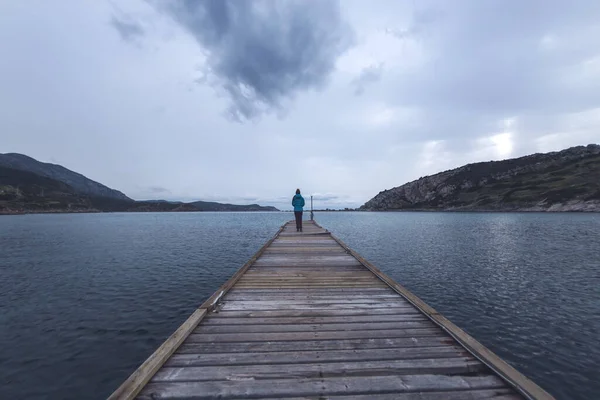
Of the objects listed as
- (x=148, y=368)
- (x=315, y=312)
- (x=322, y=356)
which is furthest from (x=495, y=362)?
(x=148, y=368)

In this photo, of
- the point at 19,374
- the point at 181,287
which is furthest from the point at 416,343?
the point at 181,287

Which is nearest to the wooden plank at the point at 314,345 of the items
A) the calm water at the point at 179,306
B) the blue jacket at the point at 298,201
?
the calm water at the point at 179,306

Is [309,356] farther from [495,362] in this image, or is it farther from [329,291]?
[329,291]

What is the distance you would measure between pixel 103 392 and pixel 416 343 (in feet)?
23.8

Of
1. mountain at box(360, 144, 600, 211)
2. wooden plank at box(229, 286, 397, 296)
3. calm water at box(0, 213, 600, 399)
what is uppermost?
mountain at box(360, 144, 600, 211)

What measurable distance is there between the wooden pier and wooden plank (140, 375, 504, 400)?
0.01 metres

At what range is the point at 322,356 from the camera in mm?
4500

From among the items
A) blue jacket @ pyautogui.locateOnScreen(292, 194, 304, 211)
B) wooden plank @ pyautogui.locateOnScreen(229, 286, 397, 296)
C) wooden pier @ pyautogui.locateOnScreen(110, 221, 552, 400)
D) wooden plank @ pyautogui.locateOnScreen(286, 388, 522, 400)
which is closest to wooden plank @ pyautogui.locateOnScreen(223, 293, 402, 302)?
wooden pier @ pyautogui.locateOnScreen(110, 221, 552, 400)

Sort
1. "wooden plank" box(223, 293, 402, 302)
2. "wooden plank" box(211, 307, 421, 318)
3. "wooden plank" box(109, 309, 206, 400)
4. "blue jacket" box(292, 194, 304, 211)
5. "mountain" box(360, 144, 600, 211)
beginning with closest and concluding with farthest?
"wooden plank" box(109, 309, 206, 400)
"wooden plank" box(211, 307, 421, 318)
"wooden plank" box(223, 293, 402, 302)
"blue jacket" box(292, 194, 304, 211)
"mountain" box(360, 144, 600, 211)

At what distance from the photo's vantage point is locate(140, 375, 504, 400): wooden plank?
360 cm

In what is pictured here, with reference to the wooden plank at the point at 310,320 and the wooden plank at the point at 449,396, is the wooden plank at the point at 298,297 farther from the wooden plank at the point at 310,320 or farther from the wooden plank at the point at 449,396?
the wooden plank at the point at 449,396

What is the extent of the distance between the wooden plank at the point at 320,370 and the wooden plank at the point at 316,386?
106mm

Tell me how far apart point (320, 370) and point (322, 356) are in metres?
0.41

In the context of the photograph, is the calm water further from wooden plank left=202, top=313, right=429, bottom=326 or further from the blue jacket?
the blue jacket
